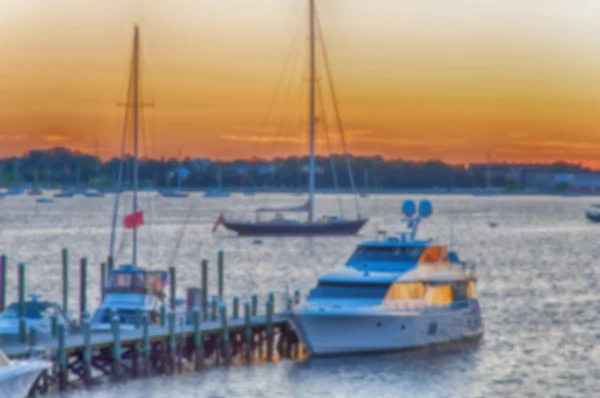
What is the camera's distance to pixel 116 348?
41344 mm

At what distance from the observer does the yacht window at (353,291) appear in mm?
46391

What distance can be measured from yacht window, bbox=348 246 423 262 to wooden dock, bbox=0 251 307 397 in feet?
10.0

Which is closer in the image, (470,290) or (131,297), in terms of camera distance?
(131,297)

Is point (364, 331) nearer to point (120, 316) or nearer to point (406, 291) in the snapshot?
point (406, 291)

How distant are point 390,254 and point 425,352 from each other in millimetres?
3275

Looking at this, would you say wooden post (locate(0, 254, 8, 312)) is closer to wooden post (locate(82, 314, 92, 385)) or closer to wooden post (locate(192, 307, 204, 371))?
wooden post (locate(192, 307, 204, 371))

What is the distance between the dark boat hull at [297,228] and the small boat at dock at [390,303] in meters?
74.9

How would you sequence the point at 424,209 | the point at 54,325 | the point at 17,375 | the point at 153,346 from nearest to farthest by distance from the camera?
the point at 17,375, the point at 54,325, the point at 153,346, the point at 424,209

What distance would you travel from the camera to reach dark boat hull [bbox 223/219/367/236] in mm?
125688

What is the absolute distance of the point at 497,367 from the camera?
47844 millimetres

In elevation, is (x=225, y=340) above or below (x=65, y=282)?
below

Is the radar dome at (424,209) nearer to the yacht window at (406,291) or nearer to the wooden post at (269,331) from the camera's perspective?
the yacht window at (406,291)

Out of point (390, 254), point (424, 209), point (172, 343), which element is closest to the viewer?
point (172, 343)

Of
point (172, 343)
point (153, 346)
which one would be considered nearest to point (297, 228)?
point (153, 346)
